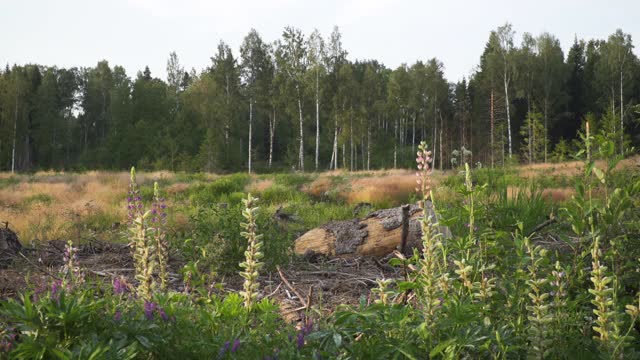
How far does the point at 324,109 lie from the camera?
4588cm

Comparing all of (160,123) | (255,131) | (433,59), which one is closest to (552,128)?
(433,59)

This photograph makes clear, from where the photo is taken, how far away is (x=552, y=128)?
51.5m

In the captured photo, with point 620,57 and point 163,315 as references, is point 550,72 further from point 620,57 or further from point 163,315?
point 163,315

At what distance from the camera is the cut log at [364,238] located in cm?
566

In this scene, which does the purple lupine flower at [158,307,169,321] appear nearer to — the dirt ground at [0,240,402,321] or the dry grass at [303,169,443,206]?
the dirt ground at [0,240,402,321]

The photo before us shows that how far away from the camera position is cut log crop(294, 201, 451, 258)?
5656 mm

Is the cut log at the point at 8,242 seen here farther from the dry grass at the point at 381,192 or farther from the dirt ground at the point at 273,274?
the dry grass at the point at 381,192

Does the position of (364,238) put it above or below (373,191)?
below

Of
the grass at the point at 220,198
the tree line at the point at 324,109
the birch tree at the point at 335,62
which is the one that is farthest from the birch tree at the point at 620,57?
the grass at the point at 220,198

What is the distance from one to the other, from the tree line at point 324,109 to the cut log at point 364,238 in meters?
30.7

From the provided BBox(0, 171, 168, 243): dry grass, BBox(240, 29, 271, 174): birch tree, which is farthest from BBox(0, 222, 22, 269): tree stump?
BBox(240, 29, 271, 174): birch tree

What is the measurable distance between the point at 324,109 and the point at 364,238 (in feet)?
133

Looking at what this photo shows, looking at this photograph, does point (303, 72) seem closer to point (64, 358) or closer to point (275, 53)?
point (275, 53)

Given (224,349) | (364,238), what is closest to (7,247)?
(364,238)
